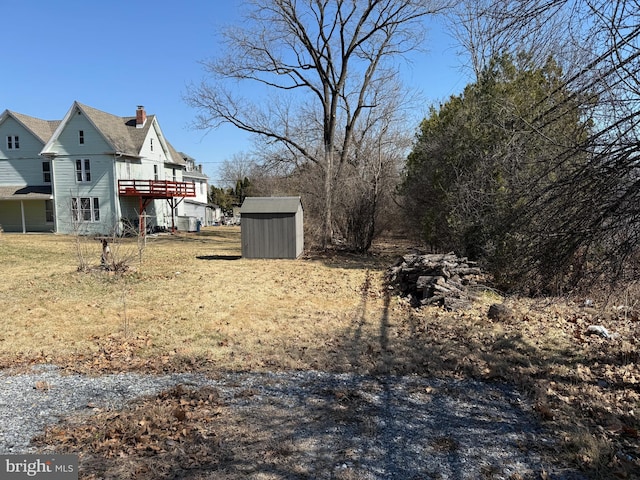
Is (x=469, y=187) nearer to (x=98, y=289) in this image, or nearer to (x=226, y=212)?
(x=98, y=289)

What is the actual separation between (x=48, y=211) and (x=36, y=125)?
6172 millimetres

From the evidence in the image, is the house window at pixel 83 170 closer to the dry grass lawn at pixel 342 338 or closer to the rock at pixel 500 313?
the dry grass lawn at pixel 342 338

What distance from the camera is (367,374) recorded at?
506 centimetres

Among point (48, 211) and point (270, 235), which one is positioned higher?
point (48, 211)

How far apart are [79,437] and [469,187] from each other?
10.4 metres

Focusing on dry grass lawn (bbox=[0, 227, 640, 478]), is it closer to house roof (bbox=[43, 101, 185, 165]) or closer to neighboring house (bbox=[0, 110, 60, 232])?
house roof (bbox=[43, 101, 185, 165])

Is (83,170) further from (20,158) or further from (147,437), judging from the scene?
(147,437)

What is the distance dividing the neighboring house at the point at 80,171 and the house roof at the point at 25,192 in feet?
0.17

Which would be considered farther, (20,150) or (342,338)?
(20,150)

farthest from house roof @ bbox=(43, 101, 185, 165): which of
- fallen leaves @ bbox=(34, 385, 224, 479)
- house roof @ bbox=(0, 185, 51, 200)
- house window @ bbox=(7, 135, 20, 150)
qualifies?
fallen leaves @ bbox=(34, 385, 224, 479)

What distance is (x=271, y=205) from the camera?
1631 centimetres

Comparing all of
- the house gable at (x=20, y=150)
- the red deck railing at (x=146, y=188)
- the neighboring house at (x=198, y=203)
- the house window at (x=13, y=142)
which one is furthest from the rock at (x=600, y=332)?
the house window at (x=13, y=142)

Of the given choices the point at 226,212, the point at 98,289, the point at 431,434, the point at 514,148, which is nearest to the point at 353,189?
the point at 98,289

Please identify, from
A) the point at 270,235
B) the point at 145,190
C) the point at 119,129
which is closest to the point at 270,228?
the point at 270,235
